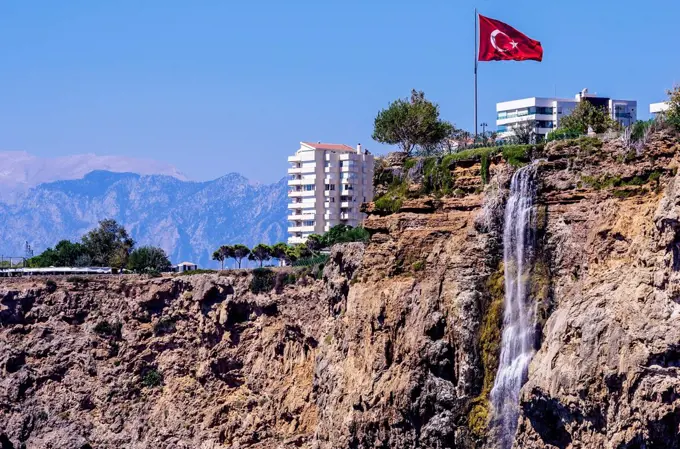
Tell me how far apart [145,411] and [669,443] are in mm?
39022

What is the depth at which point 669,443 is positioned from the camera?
3831cm

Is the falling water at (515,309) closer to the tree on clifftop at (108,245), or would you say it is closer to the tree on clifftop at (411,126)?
the tree on clifftop at (411,126)

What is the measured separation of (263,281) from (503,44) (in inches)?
911

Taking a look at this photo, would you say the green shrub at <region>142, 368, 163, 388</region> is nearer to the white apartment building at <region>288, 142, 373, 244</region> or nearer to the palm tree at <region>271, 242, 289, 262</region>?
→ the palm tree at <region>271, 242, 289, 262</region>

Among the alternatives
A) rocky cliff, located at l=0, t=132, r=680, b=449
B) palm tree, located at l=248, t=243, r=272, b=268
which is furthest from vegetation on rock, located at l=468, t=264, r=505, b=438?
palm tree, located at l=248, t=243, r=272, b=268

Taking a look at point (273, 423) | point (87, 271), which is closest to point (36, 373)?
point (87, 271)

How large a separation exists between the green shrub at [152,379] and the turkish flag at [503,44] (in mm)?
28331

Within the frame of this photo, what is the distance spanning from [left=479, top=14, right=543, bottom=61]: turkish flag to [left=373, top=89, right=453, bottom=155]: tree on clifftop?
13312 millimetres

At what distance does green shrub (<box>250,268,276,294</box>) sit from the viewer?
72062mm

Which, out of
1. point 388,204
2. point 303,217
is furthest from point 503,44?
point 303,217

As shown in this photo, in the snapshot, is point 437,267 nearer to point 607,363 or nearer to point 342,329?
point 342,329

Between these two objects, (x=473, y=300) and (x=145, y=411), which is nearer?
(x=473, y=300)

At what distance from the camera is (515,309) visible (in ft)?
159

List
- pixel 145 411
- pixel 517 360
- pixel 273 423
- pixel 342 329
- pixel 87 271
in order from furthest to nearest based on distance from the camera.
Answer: pixel 87 271, pixel 145 411, pixel 273 423, pixel 342 329, pixel 517 360
